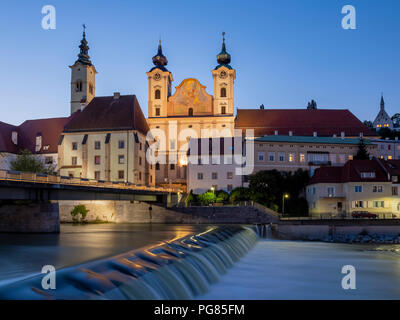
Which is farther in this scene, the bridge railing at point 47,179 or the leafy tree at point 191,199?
the leafy tree at point 191,199

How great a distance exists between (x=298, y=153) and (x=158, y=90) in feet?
110

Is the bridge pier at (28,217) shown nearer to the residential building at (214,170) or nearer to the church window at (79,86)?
the residential building at (214,170)

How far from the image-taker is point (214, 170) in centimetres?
6550

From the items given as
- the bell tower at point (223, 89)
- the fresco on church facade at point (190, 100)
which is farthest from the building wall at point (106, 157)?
the bell tower at point (223, 89)

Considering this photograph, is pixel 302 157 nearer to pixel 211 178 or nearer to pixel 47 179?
pixel 211 178

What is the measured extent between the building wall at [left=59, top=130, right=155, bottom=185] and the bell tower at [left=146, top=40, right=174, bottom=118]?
16381mm

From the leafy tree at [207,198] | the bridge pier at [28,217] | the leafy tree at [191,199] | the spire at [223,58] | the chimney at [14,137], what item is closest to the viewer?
the bridge pier at [28,217]

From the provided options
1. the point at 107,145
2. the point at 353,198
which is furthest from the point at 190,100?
the point at 353,198

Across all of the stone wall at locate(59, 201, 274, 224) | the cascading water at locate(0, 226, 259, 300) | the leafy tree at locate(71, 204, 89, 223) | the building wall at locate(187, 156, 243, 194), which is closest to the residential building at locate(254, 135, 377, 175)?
the building wall at locate(187, 156, 243, 194)

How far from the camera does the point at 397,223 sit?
47.2m

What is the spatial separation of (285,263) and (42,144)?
6505 centimetres

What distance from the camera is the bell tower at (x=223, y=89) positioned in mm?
87812

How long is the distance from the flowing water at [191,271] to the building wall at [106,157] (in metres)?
41.4

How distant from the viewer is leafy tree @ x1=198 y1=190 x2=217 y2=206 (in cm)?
5888
